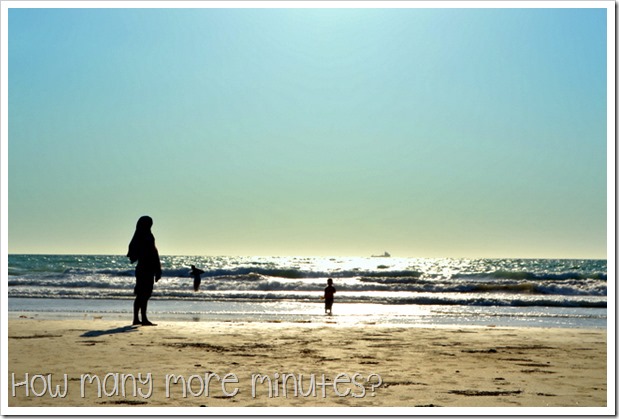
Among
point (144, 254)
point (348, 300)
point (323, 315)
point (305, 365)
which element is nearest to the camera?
point (305, 365)

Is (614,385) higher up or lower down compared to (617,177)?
lower down

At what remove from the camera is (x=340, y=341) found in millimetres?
10594

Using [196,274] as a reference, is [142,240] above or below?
above

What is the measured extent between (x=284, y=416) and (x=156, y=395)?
51.0 inches

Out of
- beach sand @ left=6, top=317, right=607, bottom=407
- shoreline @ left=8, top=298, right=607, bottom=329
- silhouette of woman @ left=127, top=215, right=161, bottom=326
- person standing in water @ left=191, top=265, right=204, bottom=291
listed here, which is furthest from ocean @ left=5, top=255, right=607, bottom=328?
silhouette of woman @ left=127, top=215, right=161, bottom=326

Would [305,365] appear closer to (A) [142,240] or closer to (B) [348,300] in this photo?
(A) [142,240]

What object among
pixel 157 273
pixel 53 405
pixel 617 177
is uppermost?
pixel 617 177

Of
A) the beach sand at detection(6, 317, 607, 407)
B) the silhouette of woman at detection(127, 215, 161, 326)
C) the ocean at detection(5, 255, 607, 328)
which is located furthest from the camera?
the ocean at detection(5, 255, 607, 328)

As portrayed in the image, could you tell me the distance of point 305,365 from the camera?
8133mm

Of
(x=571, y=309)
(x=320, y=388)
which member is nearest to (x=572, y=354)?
(x=320, y=388)

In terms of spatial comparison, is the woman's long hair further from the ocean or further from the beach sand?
the ocean

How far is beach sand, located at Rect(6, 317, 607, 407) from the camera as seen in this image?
6312 mm

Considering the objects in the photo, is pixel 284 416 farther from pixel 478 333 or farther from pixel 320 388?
pixel 478 333

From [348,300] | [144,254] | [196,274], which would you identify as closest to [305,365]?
[144,254]
